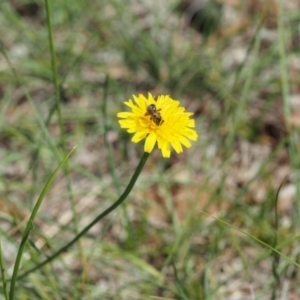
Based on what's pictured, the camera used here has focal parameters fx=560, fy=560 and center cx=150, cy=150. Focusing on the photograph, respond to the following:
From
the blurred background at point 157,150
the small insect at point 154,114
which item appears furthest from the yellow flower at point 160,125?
the blurred background at point 157,150

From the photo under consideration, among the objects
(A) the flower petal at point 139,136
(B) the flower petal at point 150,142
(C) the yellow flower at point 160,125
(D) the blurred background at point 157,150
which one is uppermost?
(D) the blurred background at point 157,150

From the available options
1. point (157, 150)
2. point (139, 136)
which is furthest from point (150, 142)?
point (157, 150)

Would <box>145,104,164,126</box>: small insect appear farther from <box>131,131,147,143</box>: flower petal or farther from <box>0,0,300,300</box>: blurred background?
<box>0,0,300,300</box>: blurred background

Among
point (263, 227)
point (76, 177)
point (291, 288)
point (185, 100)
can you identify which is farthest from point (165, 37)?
point (291, 288)

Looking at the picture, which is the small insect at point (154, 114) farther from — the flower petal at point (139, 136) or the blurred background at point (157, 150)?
the blurred background at point (157, 150)

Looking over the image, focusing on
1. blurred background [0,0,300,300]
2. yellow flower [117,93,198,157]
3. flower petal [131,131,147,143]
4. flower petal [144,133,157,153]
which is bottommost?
flower petal [144,133,157,153]

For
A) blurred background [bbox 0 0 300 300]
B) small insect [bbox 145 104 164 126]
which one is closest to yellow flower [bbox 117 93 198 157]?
small insect [bbox 145 104 164 126]
